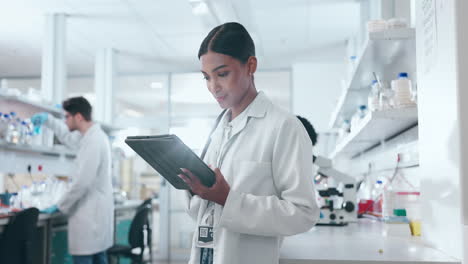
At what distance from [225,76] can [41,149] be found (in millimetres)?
3173

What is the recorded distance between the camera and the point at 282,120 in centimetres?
113

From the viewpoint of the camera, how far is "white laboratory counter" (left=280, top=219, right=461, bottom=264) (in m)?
1.22

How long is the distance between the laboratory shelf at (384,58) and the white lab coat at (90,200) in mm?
1793

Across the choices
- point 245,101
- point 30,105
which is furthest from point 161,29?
point 245,101

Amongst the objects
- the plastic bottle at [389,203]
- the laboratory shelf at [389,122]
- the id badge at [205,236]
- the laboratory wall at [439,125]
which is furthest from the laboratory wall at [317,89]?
the id badge at [205,236]

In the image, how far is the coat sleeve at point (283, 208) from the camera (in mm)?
1042

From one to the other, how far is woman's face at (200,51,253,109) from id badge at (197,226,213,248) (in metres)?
0.33

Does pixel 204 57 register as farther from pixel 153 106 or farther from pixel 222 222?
pixel 153 106

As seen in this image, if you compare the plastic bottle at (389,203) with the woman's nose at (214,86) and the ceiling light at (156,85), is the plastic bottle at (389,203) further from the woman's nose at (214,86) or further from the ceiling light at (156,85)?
the ceiling light at (156,85)

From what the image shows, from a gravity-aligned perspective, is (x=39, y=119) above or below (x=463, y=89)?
above

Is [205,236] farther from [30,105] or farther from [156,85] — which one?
[156,85]

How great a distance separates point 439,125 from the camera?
1.40 m

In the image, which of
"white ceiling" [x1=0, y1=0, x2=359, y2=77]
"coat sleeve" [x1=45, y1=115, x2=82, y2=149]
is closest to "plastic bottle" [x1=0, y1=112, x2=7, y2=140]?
"coat sleeve" [x1=45, y1=115, x2=82, y2=149]

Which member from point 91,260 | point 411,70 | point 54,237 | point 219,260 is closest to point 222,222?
point 219,260
